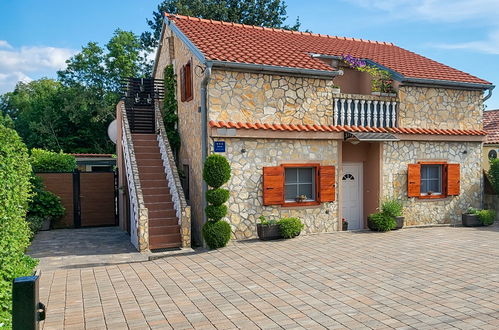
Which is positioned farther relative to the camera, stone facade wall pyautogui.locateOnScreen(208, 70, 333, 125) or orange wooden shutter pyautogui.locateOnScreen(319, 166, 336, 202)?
orange wooden shutter pyautogui.locateOnScreen(319, 166, 336, 202)

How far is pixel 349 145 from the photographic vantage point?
13461mm

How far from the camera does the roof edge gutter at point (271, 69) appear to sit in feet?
36.2

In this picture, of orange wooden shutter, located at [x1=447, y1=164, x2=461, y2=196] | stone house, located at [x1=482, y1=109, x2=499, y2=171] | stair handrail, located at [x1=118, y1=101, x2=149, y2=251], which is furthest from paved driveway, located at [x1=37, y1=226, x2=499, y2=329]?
stone house, located at [x1=482, y1=109, x2=499, y2=171]

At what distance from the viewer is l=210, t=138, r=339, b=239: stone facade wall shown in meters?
11.3

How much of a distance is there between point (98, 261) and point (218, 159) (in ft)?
12.4

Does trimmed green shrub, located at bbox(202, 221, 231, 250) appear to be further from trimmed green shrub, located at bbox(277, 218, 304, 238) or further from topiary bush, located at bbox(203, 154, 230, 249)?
trimmed green shrub, located at bbox(277, 218, 304, 238)

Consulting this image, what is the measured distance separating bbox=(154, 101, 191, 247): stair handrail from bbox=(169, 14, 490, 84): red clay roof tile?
10.8ft

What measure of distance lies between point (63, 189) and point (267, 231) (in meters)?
8.43

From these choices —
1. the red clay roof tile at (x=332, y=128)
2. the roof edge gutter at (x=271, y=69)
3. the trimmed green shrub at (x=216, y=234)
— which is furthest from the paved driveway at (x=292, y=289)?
the roof edge gutter at (x=271, y=69)

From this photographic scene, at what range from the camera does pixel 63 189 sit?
1509 cm

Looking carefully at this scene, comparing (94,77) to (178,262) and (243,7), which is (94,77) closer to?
(243,7)

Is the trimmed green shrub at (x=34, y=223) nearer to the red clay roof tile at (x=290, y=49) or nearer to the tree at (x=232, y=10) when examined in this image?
the red clay roof tile at (x=290, y=49)

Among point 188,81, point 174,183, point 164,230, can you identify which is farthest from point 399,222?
point 188,81

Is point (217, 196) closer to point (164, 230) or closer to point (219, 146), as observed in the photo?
point (219, 146)
